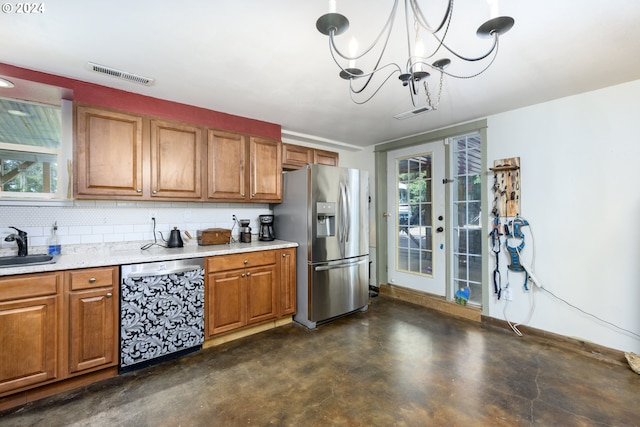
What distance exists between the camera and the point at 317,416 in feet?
5.74

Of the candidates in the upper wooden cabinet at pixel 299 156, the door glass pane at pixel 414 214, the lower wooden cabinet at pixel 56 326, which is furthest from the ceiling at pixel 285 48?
the lower wooden cabinet at pixel 56 326

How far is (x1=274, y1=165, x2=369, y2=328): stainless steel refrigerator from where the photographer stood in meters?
3.07

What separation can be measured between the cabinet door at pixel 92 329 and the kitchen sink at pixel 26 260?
14.7 inches

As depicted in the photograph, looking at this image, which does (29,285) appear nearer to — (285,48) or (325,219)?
(285,48)

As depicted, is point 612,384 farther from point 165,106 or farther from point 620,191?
point 165,106

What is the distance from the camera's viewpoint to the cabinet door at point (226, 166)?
9.44ft

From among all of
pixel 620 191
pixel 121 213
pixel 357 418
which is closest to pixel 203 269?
pixel 121 213

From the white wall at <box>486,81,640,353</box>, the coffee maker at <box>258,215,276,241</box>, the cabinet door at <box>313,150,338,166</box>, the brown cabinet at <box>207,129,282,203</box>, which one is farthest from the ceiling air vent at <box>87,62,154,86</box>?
the white wall at <box>486,81,640,353</box>

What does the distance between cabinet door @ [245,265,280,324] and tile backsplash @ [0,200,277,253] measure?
0.77m

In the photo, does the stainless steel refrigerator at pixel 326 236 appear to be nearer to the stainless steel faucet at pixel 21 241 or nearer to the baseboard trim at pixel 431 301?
the baseboard trim at pixel 431 301

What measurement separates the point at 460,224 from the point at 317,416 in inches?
109

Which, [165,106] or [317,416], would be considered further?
[165,106]

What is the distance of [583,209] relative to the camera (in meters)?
2.57

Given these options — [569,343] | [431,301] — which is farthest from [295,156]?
[569,343]
